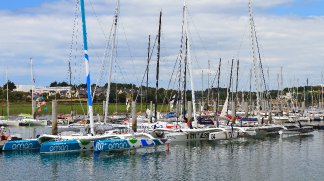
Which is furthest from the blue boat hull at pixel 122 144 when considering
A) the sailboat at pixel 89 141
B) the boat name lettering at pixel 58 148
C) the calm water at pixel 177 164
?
the boat name lettering at pixel 58 148

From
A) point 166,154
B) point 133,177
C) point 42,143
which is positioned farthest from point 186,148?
point 133,177

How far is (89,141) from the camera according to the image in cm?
5059

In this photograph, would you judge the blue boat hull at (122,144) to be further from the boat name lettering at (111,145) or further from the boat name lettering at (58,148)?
the boat name lettering at (58,148)

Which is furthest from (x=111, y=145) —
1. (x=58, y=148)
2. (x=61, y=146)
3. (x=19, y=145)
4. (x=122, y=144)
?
(x=19, y=145)

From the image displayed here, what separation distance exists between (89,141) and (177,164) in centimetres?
953

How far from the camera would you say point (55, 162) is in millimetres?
45875

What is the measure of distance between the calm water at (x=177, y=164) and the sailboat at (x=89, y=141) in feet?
2.40

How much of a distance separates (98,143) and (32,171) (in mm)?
9298

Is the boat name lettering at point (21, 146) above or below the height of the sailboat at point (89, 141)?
below

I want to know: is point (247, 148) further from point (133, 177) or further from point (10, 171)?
point (10, 171)

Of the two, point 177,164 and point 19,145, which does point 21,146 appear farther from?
point 177,164

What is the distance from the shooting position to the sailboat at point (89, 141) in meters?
47.8

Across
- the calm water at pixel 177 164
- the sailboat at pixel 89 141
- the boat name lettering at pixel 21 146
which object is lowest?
the calm water at pixel 177 164

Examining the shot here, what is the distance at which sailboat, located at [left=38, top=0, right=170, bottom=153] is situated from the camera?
47812 millimetres
